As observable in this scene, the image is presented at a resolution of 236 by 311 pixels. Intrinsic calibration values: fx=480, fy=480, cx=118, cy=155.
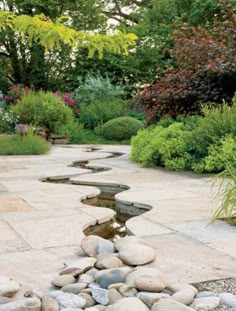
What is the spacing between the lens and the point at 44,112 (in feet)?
41.4

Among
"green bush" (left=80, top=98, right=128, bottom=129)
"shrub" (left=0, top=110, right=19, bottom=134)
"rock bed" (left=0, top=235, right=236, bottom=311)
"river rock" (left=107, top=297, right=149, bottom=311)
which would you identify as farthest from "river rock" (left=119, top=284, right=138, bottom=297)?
"green bush" (left=80, top=98, right=128, bottom=129)

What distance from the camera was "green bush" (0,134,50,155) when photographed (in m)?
9.20

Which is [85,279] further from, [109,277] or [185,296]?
[185,296]

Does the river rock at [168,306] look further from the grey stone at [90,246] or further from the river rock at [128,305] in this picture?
the grey stone at [90,246]

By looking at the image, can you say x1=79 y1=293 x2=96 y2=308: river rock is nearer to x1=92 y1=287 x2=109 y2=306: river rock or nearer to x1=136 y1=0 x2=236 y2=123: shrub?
x1=92 y1=287 x2=109 y2=306: river rock

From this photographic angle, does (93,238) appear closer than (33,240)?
Yes

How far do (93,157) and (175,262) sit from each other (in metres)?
6.11

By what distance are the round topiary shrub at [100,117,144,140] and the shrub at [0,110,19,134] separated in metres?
2.61

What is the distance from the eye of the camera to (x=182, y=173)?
251 inches

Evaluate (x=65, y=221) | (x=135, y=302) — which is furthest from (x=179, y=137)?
(x=135, y=302)

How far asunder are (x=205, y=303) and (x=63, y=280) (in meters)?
0.67

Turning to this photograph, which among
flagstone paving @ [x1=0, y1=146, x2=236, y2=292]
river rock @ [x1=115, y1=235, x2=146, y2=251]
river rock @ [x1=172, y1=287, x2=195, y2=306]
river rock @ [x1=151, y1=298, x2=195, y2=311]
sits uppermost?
river rock @ [x1=115, y1=235, x2=146, y2=251]

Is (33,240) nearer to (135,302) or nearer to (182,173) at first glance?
(135,302)

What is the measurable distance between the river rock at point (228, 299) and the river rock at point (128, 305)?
0.36 meters
